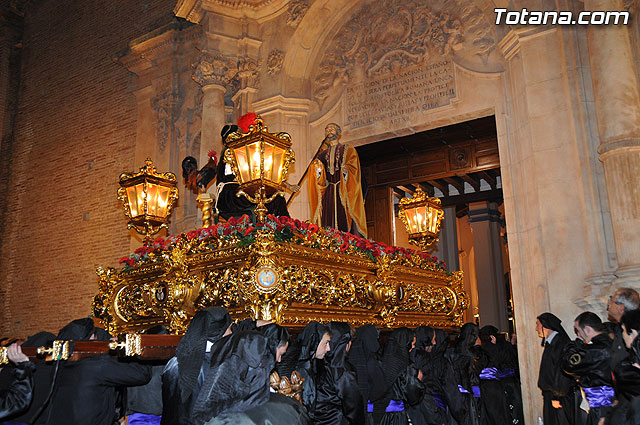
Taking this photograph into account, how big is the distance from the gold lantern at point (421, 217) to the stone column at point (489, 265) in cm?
751

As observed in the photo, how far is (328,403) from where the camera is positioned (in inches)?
185

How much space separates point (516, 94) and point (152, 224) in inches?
237

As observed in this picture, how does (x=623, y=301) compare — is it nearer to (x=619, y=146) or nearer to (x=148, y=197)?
(x=619, y=146)

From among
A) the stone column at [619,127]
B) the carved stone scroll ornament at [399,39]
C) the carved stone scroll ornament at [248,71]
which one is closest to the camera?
the stone column at [619,127]

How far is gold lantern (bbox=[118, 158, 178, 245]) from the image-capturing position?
6.91 m

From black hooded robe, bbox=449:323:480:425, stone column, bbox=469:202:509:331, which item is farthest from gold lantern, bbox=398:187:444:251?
stone column, bbox=469:202:509:331

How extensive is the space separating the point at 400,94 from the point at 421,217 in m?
3.28

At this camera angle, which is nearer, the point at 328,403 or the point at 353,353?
the point at 328,403

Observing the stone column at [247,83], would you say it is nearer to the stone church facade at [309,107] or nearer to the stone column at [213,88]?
the stone church facade at [309,107]

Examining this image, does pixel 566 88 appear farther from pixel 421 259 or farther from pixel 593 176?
pixel 421 259

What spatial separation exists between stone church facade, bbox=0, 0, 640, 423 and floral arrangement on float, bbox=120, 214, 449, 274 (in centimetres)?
268

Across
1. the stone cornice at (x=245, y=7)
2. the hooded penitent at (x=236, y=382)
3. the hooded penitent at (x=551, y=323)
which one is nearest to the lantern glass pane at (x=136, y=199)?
the hooded penitent at (x=236, y=382)

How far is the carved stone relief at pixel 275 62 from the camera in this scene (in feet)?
38.1

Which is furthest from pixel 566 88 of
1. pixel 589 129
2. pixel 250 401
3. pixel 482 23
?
pixel 250 401
